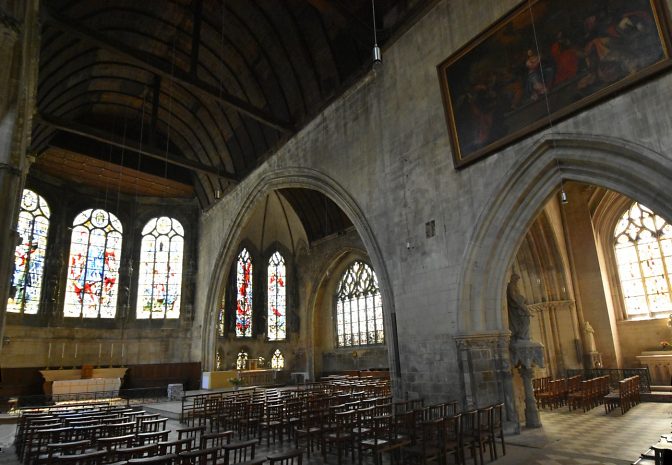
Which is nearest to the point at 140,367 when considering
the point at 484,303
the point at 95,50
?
the point at 95,50

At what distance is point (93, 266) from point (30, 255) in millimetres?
2370

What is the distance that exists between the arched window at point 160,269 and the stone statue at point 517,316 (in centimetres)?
1544

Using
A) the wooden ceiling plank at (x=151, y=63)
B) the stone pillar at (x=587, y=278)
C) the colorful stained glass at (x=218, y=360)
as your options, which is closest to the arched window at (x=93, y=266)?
the colorful stained glass at (x=218, y=360)

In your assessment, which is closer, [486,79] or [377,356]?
[486,79]

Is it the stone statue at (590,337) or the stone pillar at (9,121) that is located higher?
the stone pillar at (9,121)

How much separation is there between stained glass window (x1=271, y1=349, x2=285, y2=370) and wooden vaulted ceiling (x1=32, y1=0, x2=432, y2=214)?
7242mm

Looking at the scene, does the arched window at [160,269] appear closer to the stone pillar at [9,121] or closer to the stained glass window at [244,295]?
the stained glass window at [244,295]

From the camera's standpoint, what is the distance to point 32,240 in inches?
658

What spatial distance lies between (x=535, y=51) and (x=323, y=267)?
14.1 m

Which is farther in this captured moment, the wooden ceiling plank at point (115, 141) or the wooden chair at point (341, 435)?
the wooden ceiling plank at point (115, 141)

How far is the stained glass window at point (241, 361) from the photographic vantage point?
760 inches

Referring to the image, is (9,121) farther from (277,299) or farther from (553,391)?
(277,299)

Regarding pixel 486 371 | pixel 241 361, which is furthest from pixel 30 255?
pixel 486 371

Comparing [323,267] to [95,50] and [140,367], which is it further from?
[95,50]
